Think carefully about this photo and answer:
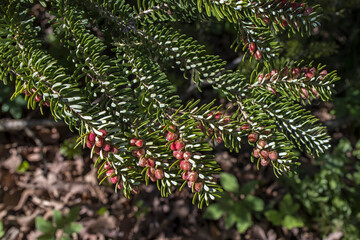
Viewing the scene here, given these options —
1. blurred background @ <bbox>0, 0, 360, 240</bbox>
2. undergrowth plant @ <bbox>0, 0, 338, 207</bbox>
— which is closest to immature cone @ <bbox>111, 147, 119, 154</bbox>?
undergrowth plant @ <bbox>0, 0, 338, 207</bbox>

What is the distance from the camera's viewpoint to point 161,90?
112 centimetres

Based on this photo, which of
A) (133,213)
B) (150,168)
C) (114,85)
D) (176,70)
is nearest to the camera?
(150,168)

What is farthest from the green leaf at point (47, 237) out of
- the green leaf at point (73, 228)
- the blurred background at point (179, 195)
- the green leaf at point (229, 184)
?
the green leaf at point (229, 184)

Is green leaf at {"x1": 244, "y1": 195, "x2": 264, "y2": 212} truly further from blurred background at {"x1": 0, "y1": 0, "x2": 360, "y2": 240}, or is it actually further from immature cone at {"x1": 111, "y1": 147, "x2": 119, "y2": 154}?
immature cone at {"x1": 111, "y1": 147, "x2": 119, "y2": 154}

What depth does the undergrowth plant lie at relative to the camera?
3.21ft

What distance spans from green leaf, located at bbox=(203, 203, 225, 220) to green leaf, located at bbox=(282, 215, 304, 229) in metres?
0.51

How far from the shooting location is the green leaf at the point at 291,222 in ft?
7.73

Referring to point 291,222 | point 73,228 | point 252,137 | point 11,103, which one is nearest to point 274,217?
point 291,222

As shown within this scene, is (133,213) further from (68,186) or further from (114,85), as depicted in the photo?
(114,85)

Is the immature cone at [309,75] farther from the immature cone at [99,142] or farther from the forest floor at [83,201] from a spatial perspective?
the forest floor at [83,201]

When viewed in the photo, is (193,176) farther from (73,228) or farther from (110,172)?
(73,228)

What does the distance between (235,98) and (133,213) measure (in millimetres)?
1744

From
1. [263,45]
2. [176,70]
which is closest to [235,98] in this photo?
[263,45]

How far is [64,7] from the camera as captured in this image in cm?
116
